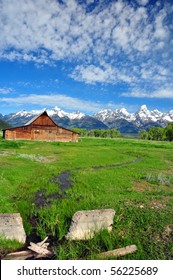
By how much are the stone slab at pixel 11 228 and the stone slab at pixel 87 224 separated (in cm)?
211

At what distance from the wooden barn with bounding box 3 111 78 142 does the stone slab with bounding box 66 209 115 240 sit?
74899mm

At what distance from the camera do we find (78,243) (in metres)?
9.98

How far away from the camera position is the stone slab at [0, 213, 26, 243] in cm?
1003

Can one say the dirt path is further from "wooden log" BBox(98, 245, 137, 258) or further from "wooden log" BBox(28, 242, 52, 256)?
"wooden log" BBox(98, 245, 137, 258)

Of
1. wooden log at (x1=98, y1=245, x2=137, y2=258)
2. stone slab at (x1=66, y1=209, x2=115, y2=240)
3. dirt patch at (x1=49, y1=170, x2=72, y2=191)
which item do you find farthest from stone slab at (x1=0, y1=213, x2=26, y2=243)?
dirt patch at (x1=49, y1=170, x2=72, y2=191)

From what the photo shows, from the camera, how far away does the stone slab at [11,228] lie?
10031 mm

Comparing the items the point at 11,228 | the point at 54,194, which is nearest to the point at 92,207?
the point at 54,194

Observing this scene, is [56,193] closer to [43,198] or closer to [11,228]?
[43,198]

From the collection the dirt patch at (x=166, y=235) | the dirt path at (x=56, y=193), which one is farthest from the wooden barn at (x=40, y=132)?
the dirt patch at (x=166, y=235)

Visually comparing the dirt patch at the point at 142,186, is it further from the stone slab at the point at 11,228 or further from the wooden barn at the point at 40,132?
the wooden barn at the point at 40,132

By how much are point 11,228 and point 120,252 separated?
484 cm

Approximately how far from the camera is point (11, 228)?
33.2 ft

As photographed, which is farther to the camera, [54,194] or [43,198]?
[54,194]
